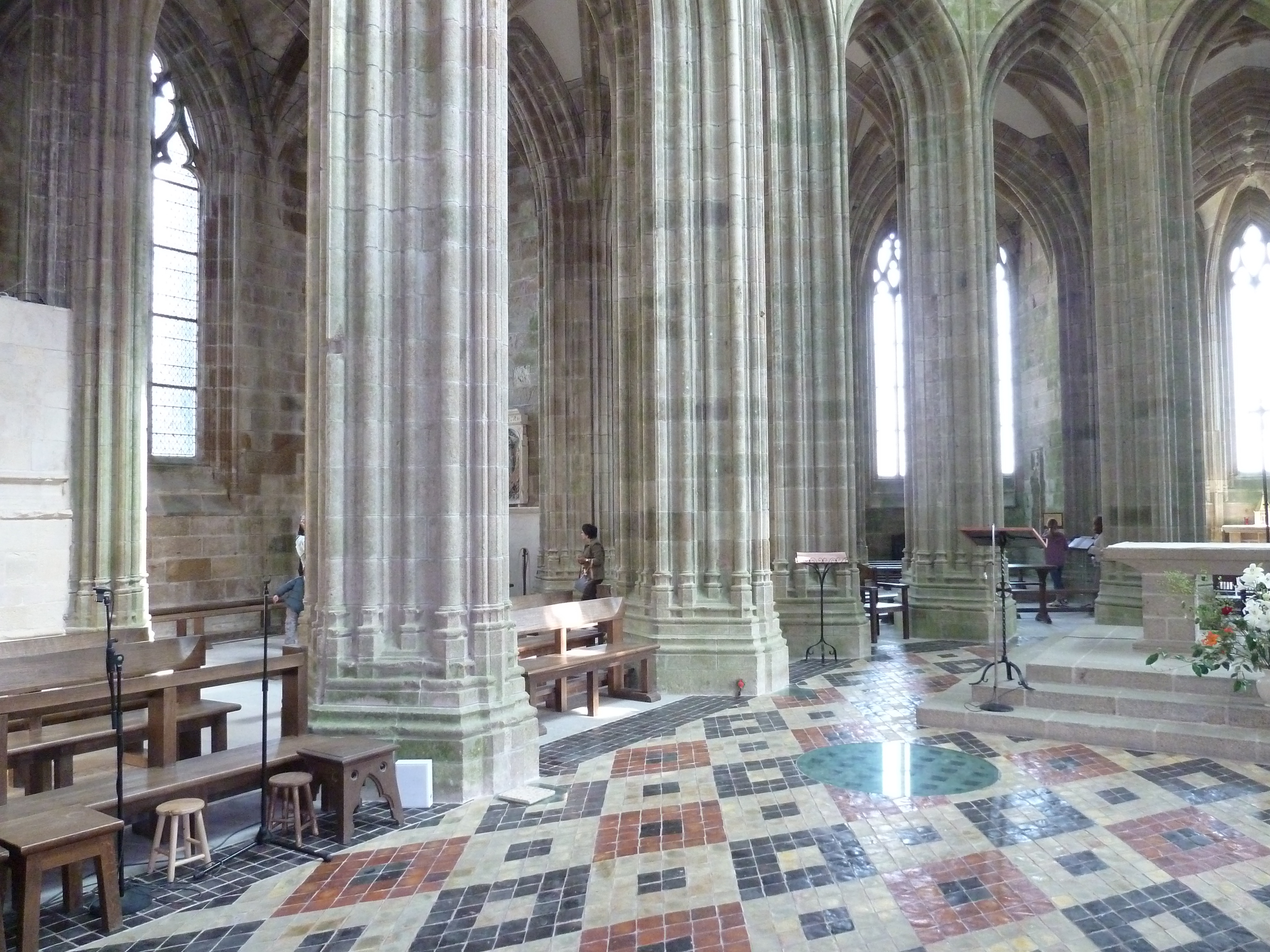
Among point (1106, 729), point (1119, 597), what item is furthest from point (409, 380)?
point (1119, 597)

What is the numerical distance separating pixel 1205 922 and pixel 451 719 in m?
4.32

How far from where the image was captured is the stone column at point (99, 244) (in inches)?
480

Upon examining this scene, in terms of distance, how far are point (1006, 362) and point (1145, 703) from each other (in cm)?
2118

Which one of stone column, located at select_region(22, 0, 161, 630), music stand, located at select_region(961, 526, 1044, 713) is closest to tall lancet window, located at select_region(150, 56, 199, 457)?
stone column, located at select_region(22, 0, 161, 630)

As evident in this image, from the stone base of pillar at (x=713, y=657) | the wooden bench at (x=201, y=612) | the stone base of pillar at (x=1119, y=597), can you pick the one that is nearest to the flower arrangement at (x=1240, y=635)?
the stone base of pillar at (x=713, y=657)

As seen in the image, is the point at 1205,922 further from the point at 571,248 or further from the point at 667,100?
the point at 571,248

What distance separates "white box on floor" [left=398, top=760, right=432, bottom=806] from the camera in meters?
6.01

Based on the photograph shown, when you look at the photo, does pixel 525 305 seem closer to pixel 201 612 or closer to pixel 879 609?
pixel 879 609

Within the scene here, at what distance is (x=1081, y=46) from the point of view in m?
15.8

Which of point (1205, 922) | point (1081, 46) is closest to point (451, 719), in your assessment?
point (1205, 922)

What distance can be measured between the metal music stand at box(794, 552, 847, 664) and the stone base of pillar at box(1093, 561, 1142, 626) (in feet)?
18.8

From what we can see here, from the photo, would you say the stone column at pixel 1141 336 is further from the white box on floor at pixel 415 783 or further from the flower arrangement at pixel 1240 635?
the white box on floor at pixel 415 783

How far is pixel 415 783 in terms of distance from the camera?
237 inches

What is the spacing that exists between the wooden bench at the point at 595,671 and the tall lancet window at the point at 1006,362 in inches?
816
